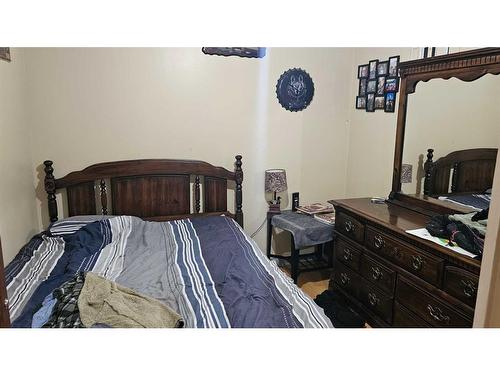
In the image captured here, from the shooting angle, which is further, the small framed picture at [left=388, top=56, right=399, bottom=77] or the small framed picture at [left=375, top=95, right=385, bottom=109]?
the small framed picture at [left=375, top=95, right=385, bottom=109]

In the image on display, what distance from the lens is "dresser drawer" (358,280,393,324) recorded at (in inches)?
79.4

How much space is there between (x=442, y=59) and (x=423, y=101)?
1.04 feet

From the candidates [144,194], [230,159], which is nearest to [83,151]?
[144,194]

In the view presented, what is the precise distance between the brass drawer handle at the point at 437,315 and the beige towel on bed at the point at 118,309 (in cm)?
123

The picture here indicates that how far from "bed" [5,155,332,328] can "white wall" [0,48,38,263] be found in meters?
0.12

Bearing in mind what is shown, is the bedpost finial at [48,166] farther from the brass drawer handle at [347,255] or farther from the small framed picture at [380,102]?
the small framed picture at [380,102]

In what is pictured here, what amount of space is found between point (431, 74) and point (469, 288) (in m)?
1.30

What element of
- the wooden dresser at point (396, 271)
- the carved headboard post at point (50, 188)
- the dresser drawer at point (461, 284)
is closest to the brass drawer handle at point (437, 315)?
the wooden dresser at point (396, 271)

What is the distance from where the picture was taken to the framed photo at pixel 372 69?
2.83m

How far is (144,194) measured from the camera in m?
2.71

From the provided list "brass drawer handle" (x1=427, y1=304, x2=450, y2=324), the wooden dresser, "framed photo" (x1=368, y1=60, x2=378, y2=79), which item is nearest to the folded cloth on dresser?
the wooden dresser

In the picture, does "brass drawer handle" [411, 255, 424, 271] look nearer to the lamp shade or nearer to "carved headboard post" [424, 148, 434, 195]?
"carved headboard post" [424, 148, 434, 195]

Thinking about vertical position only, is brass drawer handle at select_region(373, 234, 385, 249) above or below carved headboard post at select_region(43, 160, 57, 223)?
below
